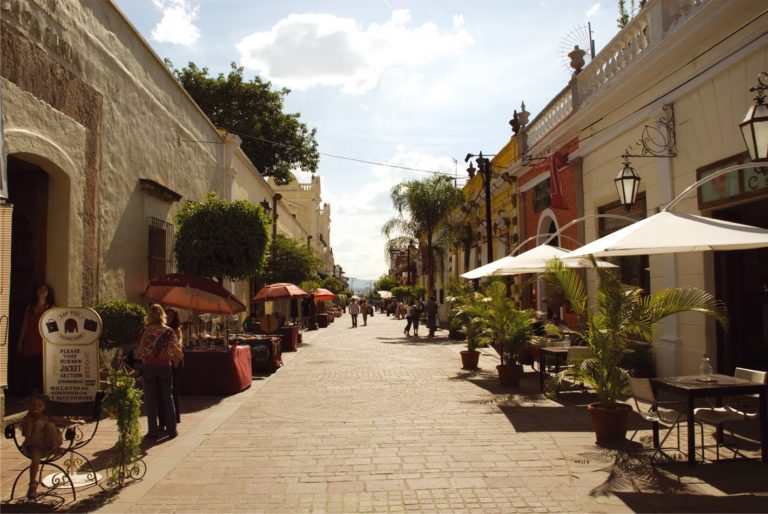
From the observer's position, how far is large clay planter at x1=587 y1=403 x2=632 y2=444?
660cm

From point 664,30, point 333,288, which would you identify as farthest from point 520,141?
point 333,288

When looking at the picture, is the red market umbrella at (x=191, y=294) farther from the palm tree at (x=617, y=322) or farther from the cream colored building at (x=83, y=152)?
the palm tree at (x=617, y=322)

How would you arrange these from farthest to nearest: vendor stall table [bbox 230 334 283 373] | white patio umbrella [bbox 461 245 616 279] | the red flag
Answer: the red flag < vendor stall table [bbox 230 334 283 373] < white patio umbrella [bbox 461 245 616 279]

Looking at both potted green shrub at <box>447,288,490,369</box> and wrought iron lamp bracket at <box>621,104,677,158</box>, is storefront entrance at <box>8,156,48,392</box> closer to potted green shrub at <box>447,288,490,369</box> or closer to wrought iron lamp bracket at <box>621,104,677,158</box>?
potted green shrub at <box>447,288,490,369</box>

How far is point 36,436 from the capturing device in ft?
15.9

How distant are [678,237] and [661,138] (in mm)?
5236

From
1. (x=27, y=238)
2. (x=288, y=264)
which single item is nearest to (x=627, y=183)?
(x=27, y=238)

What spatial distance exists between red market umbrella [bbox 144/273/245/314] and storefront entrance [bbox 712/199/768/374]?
7876 millimetres

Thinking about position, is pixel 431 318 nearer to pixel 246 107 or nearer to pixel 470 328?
pixel 470 328

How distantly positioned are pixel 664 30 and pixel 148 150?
10034mm

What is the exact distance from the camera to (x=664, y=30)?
10695mm

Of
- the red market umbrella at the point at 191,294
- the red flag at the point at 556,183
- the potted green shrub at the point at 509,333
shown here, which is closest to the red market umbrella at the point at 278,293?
the red market umbrella at the point at 191,294

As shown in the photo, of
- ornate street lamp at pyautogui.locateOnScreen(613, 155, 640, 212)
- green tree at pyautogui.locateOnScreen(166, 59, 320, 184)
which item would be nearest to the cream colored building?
ornate street lamp at pyautogui.locateOnScreen(613, 155, 640, 212)

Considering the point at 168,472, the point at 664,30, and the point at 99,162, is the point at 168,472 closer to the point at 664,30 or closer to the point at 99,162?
the point at 99,162
